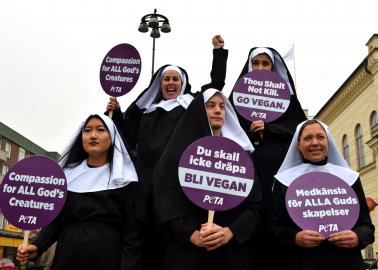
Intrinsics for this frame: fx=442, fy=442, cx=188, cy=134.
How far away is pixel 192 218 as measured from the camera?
126 inches

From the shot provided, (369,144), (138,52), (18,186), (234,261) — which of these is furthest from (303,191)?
(369,144)

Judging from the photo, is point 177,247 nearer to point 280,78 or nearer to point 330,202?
point 330,202

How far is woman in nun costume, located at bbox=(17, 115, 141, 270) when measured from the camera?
3375 millimetres

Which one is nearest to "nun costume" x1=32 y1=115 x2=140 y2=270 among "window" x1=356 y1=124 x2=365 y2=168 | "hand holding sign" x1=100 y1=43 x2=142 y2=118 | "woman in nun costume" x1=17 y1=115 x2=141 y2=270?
"woman in nun costume" x1=17 y1=115 x2=141 y2=270

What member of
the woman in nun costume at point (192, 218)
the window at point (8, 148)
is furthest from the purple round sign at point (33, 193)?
the window at point (8, 148)

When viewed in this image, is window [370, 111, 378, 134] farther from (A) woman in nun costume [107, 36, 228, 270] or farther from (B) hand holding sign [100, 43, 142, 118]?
(A) woman in nun costume [107, 36, 228, 270]

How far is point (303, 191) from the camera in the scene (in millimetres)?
3232

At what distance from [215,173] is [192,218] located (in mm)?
393

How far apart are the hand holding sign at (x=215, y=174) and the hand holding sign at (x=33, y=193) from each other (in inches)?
42.9

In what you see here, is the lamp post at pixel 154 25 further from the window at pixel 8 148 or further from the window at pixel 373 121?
the window at pixel 8 148

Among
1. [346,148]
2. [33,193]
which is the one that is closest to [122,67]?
[33,193]

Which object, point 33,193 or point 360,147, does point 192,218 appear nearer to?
point 33,193

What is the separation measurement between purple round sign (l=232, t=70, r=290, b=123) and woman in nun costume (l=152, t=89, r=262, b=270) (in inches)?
44.9

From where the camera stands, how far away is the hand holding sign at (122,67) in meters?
5.43
